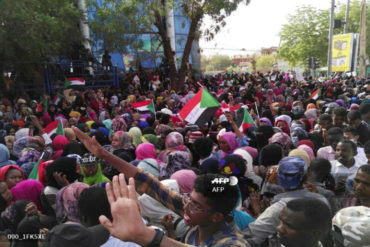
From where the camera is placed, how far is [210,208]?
6.20 feet

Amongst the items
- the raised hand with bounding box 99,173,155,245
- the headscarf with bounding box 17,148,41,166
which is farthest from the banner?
the raised hand with bounding box 99,173,155,245

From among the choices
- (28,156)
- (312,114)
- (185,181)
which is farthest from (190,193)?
(312,114)

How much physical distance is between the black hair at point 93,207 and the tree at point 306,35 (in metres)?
37.4

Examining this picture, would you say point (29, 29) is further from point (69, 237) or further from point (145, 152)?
point (69, 237)

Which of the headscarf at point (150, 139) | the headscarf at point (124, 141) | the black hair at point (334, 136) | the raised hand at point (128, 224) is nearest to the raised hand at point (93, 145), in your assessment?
the raised hand at point (128, 224)

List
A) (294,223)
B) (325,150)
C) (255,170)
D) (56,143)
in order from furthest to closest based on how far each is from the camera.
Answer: (56,143), (325,150), (255,170), (294,223)

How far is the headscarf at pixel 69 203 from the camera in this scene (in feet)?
8.46

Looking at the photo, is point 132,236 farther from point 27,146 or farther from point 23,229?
point 27,146

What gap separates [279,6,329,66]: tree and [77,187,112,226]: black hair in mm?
37450

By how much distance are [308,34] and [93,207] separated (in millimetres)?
38469

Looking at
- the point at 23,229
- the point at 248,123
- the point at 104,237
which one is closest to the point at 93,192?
the point at 104,237

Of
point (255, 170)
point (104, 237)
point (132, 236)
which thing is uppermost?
point (132, 236)

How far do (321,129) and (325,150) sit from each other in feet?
4.59

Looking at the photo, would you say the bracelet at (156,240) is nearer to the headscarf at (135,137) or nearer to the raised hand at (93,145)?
the raised hand at (93,145)
